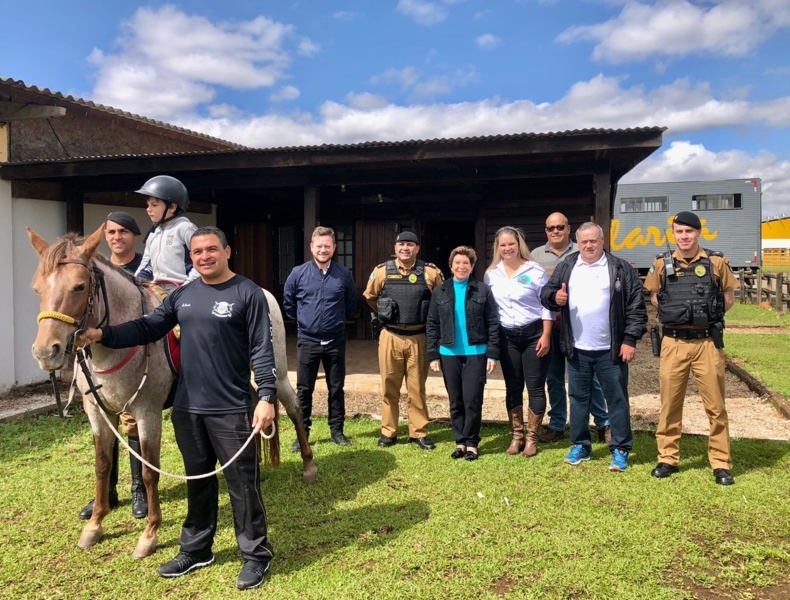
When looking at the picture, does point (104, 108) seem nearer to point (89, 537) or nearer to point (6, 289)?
point (6, 289)

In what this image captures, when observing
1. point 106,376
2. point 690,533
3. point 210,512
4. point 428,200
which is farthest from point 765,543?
point 428,200

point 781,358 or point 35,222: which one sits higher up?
point 35,222

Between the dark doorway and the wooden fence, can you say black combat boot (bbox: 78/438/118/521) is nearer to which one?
the dark doorway

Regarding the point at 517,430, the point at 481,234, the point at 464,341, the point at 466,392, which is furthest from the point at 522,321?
the point at 481,234

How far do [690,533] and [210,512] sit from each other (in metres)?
2.62

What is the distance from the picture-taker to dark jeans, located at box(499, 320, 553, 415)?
13.9 feet

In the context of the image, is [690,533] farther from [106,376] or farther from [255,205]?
[255,205]

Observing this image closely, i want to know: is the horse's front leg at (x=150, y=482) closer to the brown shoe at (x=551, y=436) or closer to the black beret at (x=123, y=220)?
the black beret at (x=123, y=220)

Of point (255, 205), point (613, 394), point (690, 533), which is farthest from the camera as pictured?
point (255, 205)

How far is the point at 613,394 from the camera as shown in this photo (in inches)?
155

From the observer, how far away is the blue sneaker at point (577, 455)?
4113 mm

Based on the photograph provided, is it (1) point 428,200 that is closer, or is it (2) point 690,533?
(2) point 690,533

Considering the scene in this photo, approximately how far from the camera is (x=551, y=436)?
467 centimetres

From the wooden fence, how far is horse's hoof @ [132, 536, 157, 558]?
632 inches
